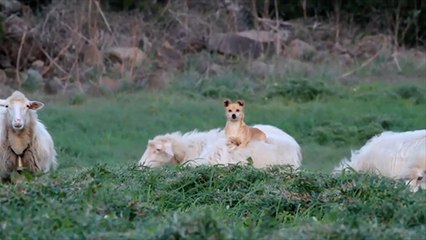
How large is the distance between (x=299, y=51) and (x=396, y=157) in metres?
14.5

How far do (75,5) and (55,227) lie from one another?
2029 centimetres

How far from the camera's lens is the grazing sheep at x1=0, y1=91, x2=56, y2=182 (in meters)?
12.8

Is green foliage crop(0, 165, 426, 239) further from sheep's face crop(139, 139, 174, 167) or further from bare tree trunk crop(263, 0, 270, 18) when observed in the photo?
bare tree trunk crop(263, 0, 270, 18)

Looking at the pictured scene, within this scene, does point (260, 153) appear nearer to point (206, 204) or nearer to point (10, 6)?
point (206, 204)

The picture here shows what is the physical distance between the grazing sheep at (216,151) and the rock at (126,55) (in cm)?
1034

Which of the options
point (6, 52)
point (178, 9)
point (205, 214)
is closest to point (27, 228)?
point (205, 214)

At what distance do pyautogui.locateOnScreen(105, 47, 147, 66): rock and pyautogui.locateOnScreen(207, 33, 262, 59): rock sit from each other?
1952 mm

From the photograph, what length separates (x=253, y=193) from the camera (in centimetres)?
1023

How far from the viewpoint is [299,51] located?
27.6 meters

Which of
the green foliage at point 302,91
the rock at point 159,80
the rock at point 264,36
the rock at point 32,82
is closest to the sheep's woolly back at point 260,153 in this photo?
the green foliage at point 302,91

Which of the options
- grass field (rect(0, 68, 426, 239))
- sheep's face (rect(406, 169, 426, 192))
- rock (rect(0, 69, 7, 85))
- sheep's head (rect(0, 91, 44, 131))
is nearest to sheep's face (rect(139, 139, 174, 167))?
grass field (rect(0, 68, 426, 239))

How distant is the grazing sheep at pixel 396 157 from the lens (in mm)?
12656

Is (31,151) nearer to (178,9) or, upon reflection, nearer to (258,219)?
(258,219)

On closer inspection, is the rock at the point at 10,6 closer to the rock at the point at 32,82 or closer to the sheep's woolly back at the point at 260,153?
the rock at the point at 32,82
